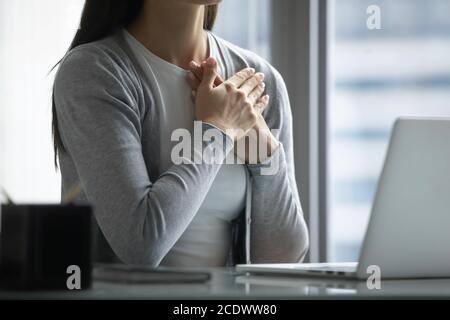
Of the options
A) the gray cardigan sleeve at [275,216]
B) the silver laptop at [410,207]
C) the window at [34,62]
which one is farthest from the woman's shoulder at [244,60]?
the window at [34,62]

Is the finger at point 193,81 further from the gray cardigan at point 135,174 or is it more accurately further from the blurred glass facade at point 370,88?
the blurred glass facade at point 370,88

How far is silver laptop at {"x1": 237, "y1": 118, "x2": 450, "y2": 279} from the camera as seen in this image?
2.96 ft

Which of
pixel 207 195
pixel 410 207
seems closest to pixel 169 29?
pixel 207 195

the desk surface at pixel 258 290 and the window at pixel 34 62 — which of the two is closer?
the desk surface at pixel 258 290

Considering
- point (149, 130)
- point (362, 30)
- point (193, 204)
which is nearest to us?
point (193, 204)

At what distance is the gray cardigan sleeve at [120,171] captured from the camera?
1328 mm

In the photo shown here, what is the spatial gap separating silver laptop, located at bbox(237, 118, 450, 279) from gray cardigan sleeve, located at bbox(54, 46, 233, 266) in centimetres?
40

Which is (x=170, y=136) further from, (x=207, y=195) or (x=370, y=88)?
(x=370, y=88)

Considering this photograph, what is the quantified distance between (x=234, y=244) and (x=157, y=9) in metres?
0.51

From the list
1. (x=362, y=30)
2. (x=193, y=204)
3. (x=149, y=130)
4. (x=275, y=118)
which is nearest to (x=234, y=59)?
(x=275, y=118)

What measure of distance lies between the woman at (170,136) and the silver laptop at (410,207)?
427mm
